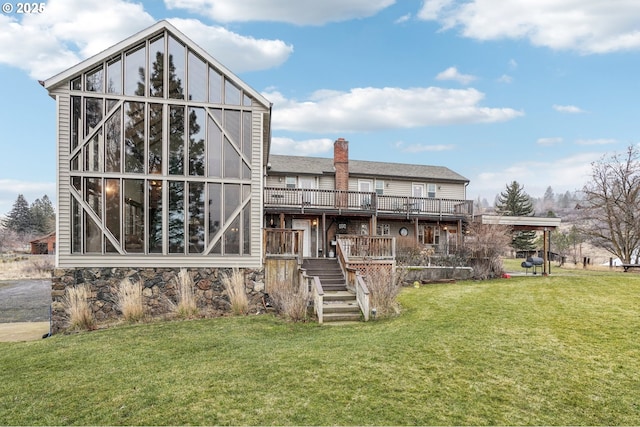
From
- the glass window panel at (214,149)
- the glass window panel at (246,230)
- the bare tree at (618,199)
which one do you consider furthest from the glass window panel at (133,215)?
the bare tree at (618,199)

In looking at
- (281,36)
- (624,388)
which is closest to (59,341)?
(624,388)

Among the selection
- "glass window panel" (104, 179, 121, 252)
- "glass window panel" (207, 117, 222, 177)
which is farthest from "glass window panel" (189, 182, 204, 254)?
"glass window panel" (104, 179, 121, 252)

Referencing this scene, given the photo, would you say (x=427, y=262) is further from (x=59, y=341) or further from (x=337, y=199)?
(x=59, y=341)

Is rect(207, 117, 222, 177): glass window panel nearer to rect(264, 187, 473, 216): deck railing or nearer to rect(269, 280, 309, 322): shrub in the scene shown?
rect(269, 280, 309, 322): shrub

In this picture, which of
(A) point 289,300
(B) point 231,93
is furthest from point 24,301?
(A) point 289,300

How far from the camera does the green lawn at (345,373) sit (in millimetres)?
4301

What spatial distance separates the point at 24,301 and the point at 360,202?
16.9m

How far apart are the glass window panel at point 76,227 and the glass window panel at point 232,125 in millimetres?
5131

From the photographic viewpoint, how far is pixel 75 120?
10906mm

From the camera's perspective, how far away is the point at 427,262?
17266 millimetres

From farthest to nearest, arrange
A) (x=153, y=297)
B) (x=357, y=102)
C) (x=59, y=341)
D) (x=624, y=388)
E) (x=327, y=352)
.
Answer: (x=357, y=102)
(x=153, y=297)
(x=59, y=341)
(x=327, y=352)
(x=624, y=388)

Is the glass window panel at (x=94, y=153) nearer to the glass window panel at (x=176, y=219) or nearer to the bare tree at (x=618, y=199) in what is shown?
the glass window panel at (x=176, y=219)

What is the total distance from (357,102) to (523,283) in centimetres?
2690

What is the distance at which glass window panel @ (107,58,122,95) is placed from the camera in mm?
11164
